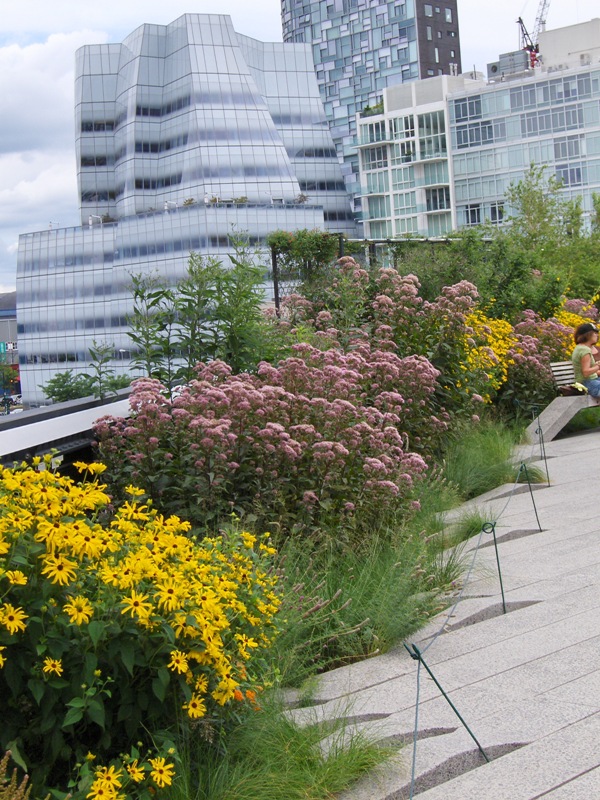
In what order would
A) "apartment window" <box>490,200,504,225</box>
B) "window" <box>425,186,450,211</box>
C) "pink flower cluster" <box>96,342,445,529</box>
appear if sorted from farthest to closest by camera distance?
"window" <box>425,186,450,211</box>, "apartment window" <box>490,200,504,225</box>, "pink flower cluster" <box>96,342,445,529</box>

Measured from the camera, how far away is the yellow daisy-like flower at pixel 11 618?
2.81 metres

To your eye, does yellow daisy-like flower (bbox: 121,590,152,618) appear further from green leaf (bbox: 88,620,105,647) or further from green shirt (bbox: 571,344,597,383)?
green shirt (bbox: 571,344,597,383)

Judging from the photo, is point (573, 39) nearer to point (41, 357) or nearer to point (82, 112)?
point (82, 112)

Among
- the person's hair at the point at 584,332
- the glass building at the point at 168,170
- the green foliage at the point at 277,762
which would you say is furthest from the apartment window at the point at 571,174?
the green foliage at the point at 277,762

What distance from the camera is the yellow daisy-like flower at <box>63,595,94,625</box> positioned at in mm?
2861

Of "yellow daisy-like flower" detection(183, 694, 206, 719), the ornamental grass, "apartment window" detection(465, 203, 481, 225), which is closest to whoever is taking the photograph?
the ornamental grass

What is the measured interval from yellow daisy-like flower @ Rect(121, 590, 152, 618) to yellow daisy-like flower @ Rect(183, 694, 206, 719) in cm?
33

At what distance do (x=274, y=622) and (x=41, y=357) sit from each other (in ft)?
343

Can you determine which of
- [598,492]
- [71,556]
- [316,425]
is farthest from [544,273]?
[71,556]

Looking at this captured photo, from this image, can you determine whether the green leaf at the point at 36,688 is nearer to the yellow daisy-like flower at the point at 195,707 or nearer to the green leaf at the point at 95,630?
the green leaf at the point at 95,630

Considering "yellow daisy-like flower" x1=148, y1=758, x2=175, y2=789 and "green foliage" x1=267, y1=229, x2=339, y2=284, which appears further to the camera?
"green foliage" x1=267, y1=229, x2=339, y2=284

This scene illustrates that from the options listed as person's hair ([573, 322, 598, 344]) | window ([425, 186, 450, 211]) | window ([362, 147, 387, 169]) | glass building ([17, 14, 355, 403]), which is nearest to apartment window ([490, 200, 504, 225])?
window ([425, 186, 450, 211])

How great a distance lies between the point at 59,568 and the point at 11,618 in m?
0.18

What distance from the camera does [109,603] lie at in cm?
304
